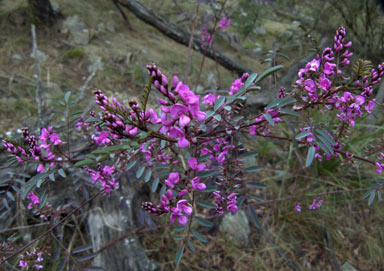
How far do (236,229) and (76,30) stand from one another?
3.56 meters

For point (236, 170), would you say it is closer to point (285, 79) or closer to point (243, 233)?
point (243, 233)

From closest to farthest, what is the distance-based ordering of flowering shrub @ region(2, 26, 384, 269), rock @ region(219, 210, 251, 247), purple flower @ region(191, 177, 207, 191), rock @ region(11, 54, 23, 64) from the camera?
flowering shrub @ region(2, 26, 384, 269) < purple flower @ region(191, 177, 207, 191) < rock @ region(219, 210, 251, 247) < rock @ region(11, 54, 23, 64)

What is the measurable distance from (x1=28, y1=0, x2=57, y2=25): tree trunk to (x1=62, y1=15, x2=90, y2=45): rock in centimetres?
20

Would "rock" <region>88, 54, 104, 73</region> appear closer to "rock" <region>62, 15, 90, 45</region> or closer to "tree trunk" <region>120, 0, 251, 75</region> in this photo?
"rock" <region>62, 15, 90, 45</region>

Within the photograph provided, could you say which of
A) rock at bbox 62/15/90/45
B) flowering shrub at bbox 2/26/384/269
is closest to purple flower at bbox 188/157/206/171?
flowering shrub at bbox 2/26/384/269

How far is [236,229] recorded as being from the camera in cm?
192

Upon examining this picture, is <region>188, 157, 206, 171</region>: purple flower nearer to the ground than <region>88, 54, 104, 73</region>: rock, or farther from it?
farther from it

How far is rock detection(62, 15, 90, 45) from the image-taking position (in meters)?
3.56

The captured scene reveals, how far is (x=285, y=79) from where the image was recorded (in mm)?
3092

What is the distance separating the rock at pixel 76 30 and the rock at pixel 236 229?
323cm

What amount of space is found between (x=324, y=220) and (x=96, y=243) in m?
1.78

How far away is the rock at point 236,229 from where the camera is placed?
189cm

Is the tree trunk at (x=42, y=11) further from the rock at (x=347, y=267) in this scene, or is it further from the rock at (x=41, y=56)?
the rock at (x=347, y=267)

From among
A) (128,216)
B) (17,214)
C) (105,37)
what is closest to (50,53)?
(105,37)
